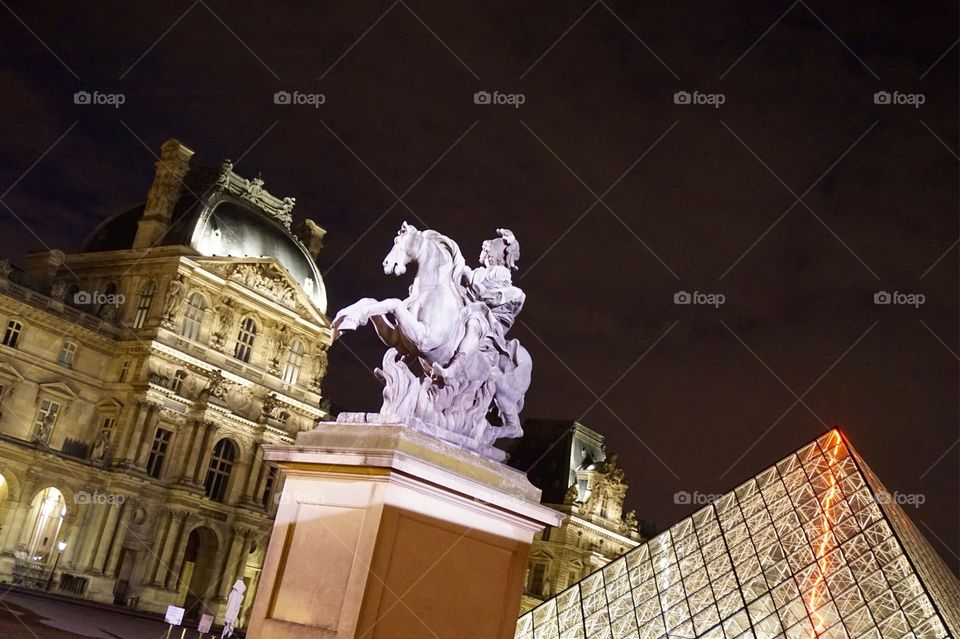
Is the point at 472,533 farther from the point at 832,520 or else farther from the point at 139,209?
the point at 139,209

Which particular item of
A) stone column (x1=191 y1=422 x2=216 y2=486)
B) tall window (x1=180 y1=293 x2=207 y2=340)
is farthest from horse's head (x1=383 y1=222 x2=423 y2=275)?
tall window (x1=180 y1=293 x2=207 y2=340)

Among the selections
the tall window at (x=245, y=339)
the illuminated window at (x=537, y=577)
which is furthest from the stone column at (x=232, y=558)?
the illuminated window at (x=537, y=577)

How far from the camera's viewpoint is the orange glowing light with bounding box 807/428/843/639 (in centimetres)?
2193

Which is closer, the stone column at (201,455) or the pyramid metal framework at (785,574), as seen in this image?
the pyramid metal framework at (785,574)

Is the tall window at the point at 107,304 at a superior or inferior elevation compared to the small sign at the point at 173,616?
superior

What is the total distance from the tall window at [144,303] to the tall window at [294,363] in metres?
5.93

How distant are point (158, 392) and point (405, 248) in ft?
102

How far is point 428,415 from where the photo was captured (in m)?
3.96

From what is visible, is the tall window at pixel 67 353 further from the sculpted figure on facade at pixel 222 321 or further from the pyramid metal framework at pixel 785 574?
the pyramid metal framework at pixel 785 574

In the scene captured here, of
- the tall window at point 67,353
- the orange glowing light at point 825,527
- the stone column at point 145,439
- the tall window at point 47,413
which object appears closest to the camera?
the orange glowing light at point 825,527

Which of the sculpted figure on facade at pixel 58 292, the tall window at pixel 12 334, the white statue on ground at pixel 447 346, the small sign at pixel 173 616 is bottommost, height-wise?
the small sign at pixel 173 616

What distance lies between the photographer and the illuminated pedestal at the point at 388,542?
3.55 meters

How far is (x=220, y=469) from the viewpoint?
36.5 m

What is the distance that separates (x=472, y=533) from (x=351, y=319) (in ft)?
3.20
